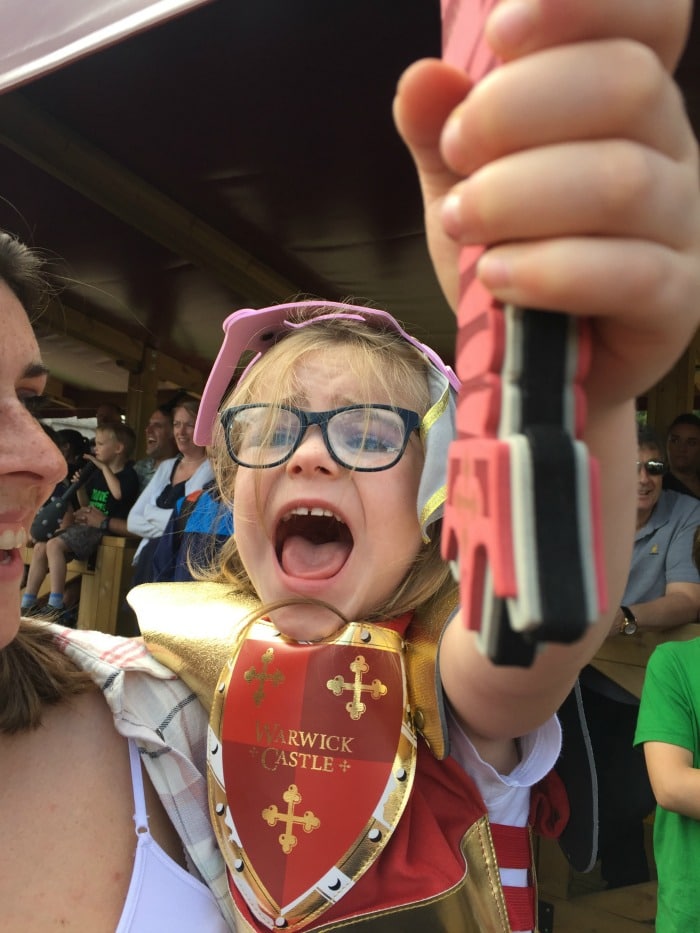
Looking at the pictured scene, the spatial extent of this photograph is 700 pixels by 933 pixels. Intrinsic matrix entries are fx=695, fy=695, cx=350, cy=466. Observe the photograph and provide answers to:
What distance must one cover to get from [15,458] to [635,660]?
203 cm

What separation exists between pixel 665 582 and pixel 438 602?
1.71m

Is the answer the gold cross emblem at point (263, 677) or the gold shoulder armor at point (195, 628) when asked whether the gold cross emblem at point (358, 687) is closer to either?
the gold cross emblem at point (263, 677)

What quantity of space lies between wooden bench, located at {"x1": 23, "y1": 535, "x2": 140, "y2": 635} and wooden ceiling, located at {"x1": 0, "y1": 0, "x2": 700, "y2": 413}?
130cm

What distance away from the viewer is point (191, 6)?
1.63 m

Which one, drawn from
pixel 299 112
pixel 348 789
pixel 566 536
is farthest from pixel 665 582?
pixel 566 536

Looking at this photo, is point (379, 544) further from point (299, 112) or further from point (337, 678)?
point (299, 112)

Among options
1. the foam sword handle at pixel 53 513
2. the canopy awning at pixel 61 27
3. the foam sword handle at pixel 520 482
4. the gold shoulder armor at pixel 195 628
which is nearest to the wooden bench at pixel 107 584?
the foam sword handle at pixel 53 513

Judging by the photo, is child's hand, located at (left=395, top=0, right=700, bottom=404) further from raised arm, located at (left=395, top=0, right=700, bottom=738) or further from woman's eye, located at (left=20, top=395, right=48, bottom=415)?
woman's eye, located at (left=20, top=395, right=48, bottom=415)

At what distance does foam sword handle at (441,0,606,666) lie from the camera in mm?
321

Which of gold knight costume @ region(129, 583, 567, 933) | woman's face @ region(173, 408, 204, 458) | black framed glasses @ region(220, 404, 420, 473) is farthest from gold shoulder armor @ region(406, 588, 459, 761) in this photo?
woman's face @ region(173, 408, 204, 458)

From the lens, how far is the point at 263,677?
972mm

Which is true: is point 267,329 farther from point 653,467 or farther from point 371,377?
point 653,467

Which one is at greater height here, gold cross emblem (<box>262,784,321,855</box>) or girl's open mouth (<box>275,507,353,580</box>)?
girl's open mouth (<box>275,507,353,580</box>)

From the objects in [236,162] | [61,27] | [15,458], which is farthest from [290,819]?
[236,162]
